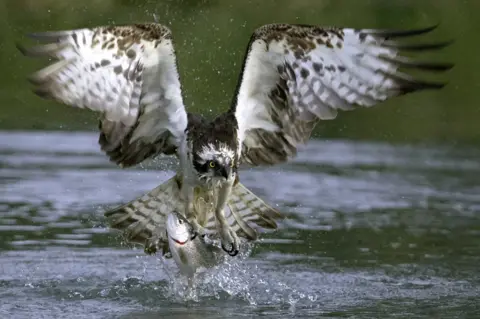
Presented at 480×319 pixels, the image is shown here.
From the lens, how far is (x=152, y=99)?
27.2 ft

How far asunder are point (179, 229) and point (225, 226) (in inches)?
17.5


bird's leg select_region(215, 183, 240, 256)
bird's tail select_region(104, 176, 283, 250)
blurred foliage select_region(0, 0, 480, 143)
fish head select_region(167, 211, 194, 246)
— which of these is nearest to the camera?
fish head select_region(167, 211, 194, 246)

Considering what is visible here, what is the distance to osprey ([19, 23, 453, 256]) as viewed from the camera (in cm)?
791

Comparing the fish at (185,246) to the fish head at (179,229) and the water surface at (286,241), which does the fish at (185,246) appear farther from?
the water surface at (286,241)

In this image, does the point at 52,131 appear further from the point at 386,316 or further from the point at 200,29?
the point at 386,316

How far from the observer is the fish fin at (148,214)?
874 cm

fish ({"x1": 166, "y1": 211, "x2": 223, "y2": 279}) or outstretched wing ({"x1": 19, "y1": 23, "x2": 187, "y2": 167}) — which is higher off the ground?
outstretched wing ({"x1": 19, "y1": 23, "x2": 187, "y2": 167})

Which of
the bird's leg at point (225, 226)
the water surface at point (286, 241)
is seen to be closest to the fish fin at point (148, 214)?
the water surface at point (286, 241)

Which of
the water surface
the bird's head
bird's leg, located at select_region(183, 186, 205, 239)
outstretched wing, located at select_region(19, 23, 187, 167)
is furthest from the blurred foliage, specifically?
the bird's head

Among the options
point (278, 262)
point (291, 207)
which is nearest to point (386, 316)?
point (278, 262)

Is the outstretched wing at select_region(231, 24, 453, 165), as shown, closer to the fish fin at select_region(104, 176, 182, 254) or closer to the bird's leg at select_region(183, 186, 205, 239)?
the bird's leg at select_region(183, 186, 205, 239)

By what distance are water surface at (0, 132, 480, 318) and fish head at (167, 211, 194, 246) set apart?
34cm

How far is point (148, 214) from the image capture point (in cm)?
877

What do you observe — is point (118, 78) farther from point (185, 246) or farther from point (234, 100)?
point (185, 246)
